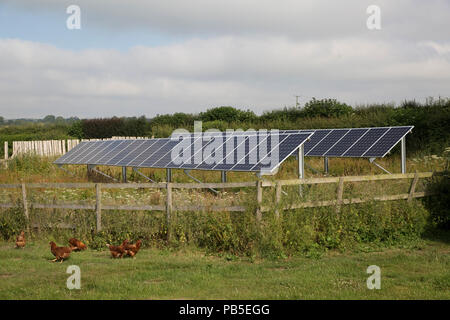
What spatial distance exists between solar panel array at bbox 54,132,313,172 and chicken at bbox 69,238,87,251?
5252 mm

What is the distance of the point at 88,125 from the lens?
48.7m

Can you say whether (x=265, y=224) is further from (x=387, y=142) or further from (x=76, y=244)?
(x=387, y=142)

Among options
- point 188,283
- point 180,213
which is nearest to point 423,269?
point 188,283

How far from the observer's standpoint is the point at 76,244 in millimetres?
11031

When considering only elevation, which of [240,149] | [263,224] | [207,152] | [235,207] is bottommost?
[263,224]

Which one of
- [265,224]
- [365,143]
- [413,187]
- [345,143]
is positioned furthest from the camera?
[345,143]

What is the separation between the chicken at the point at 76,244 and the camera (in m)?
11.0

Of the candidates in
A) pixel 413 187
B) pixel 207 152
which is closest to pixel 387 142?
pixel 413 187

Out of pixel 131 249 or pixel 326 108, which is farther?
pixel 326 108

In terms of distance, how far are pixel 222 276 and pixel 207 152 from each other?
29.7ft

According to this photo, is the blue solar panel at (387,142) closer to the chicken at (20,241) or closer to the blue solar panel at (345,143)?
the blue solar panel at (345,143)

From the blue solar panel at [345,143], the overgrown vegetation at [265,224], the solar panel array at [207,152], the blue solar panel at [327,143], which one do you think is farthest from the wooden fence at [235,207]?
the blue solar panel at [327,143]

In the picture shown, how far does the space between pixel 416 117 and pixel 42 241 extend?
20799mm

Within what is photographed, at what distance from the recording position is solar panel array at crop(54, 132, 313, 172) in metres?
14.9
